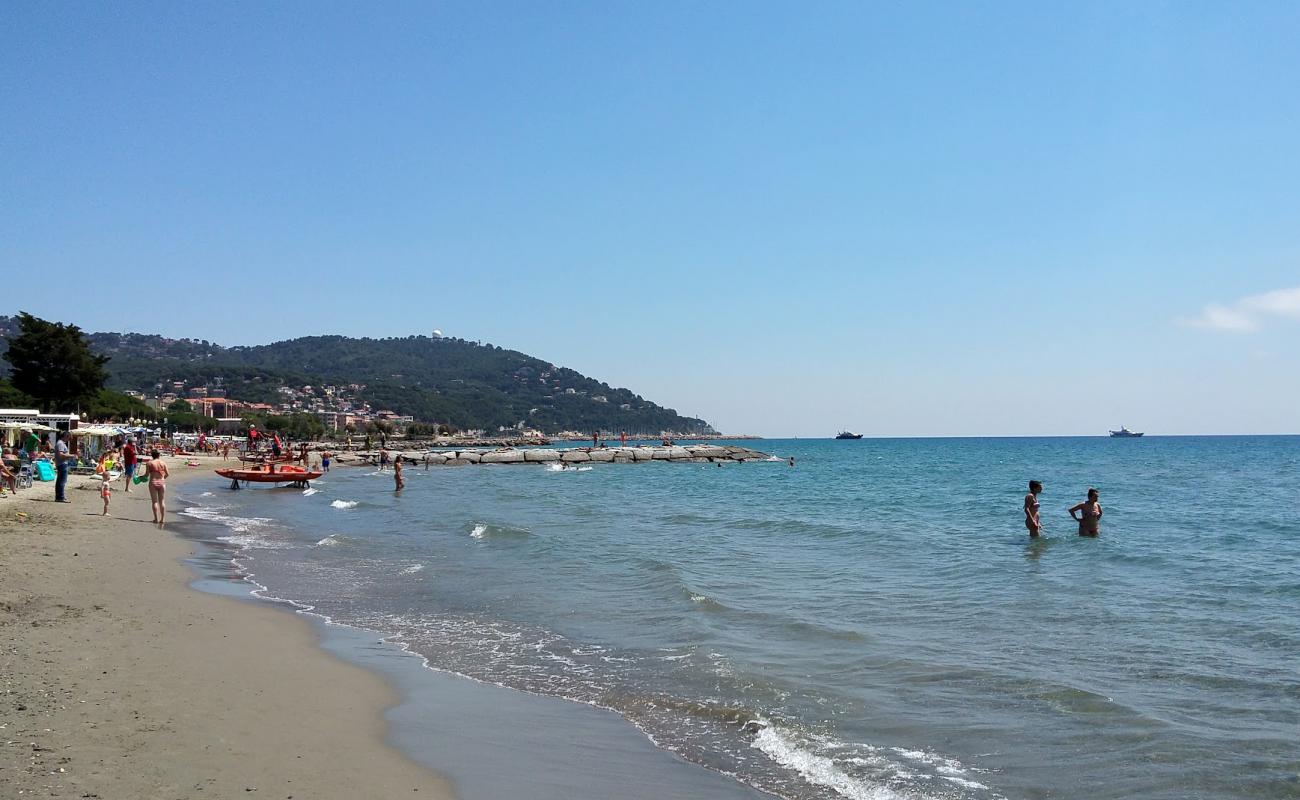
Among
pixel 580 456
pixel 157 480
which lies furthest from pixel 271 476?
pixel 580 456

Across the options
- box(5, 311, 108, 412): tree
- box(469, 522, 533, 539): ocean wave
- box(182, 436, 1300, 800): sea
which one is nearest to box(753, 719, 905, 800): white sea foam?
box(182, 436, 1300, 800): sea

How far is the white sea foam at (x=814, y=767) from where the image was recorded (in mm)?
5617

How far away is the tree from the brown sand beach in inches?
1735

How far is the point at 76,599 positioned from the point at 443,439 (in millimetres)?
159034

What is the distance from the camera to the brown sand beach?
5.02m

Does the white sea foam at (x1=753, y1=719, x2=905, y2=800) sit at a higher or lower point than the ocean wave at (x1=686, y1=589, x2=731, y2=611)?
higher

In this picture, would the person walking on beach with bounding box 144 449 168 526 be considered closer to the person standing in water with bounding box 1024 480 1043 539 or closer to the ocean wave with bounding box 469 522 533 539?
the ocean wave with bounding box 469 522 533 539

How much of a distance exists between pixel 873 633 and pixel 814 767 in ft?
14.8

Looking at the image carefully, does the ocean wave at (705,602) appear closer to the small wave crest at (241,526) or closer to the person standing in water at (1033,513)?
the person standing in water at (1033,513)

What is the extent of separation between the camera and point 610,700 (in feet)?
25.5

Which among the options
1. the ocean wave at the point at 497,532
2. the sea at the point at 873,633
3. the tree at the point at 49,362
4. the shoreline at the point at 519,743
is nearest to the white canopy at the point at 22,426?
the sea at the point at 873,633

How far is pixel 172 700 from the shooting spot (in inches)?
259

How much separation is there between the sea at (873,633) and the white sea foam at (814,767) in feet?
0.07

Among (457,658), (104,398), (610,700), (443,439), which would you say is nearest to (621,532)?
(457,658)
